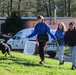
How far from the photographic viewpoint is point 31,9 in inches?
3024

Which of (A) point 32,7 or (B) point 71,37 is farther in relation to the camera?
(A) point 32,7

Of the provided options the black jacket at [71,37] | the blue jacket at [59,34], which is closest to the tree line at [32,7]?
the blue jacket at [59,34]

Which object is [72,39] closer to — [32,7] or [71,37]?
[71,37]

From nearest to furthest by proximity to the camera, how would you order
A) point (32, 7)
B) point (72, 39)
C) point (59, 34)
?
point (72, 39)
point (59, 34)
point (32, 7)

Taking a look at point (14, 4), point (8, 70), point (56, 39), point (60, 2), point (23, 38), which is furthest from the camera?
point (60, 2)

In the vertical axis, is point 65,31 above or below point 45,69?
above

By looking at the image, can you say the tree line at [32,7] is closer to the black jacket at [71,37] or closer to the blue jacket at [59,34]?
the blue jacket at [59,34]

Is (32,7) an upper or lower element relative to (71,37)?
lower

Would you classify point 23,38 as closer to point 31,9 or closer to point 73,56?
point 73,56

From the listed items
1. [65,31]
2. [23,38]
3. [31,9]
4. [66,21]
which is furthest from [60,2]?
[65,31]

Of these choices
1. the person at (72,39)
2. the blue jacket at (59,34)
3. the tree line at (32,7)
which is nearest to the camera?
the person at (72,39)

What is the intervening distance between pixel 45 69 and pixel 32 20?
30742 millimetres

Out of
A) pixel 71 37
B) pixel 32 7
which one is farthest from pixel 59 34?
pixel 32 7

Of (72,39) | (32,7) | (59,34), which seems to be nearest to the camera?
(72,39)
